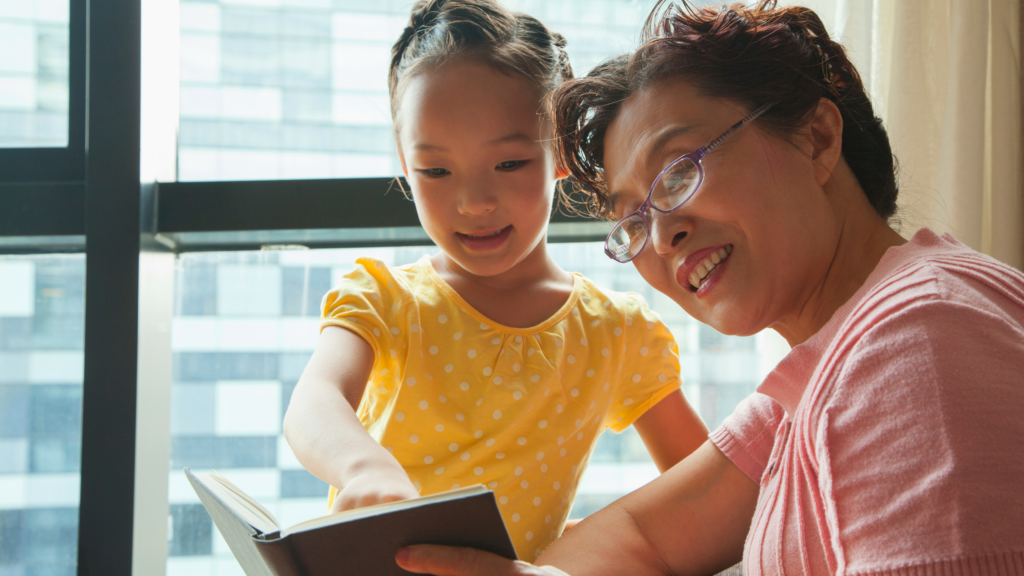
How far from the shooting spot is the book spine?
1.69 feet

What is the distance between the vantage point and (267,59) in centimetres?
153

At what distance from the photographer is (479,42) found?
1083mm

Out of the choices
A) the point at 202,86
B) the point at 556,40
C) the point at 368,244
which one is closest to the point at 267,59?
the point at 202,86

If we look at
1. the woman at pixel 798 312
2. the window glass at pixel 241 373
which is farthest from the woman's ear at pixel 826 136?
the window glass at pixel 241 373

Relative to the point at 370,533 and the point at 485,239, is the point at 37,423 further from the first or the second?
the point at 370,533

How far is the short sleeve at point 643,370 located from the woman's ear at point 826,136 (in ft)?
1.63

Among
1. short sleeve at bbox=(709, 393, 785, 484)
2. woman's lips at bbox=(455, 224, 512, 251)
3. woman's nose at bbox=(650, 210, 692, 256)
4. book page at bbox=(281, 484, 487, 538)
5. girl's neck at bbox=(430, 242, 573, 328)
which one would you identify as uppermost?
woman's nose at bbox=(650, 210, 692, 256)

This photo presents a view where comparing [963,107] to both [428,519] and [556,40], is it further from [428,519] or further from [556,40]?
[428,519]

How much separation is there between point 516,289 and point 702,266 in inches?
19.1

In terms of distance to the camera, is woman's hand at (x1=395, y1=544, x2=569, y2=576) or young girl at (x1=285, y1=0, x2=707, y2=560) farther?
young girl at (x1=285, y1=0, x2=707, y2=560)

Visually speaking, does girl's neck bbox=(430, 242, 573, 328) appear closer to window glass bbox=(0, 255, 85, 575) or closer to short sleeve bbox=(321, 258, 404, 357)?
short sleeve bbox=(321, 258, 404, 357)

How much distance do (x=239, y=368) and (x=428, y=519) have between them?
1.18m

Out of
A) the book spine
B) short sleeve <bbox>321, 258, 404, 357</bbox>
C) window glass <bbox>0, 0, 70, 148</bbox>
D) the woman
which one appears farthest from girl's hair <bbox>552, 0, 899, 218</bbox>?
window glass <bbox>0, 0, 70, 148</bbox>

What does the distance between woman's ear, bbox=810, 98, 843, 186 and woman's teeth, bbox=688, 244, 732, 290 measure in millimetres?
155
